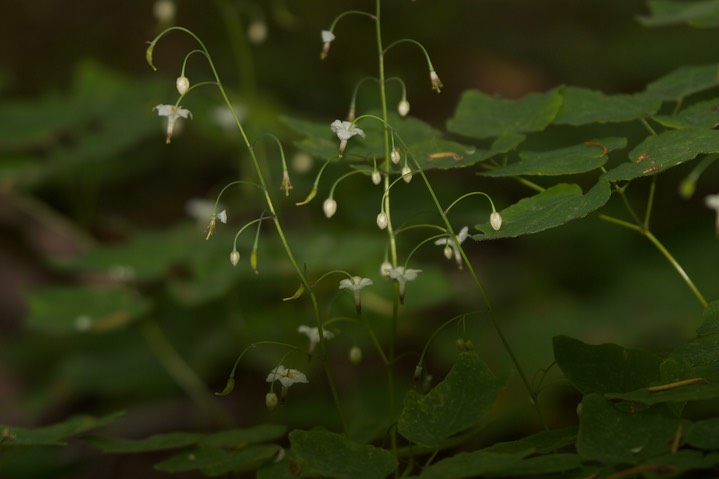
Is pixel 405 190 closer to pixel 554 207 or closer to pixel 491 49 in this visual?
pixel 554 207

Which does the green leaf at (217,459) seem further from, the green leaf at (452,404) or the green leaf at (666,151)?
the green leaf at (666,151)

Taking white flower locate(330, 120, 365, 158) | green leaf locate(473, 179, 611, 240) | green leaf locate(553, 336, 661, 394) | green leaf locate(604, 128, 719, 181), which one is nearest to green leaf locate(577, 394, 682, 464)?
green leaf locate(553, 336, 661, 394)

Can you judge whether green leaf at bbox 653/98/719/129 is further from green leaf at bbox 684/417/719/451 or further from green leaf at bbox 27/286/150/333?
green leaf at bbox 27/286/150/333

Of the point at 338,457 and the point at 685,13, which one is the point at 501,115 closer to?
the point at 685,13

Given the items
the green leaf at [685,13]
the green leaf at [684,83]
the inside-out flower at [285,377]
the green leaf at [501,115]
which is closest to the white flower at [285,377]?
the inside-out flower at [285,377]

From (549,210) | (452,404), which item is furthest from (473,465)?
(549,210)

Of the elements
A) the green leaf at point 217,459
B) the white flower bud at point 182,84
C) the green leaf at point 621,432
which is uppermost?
the white flower bud at point 182,84
